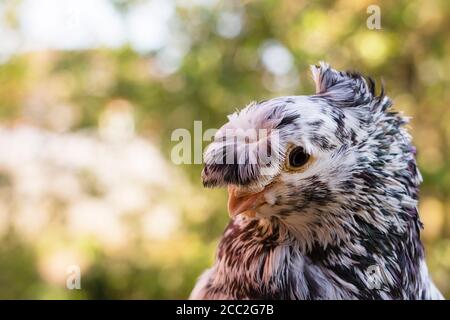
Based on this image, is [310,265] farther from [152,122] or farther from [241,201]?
[152,122]

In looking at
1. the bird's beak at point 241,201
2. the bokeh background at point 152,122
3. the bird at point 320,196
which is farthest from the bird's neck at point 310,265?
the bokeh background at point 152,122

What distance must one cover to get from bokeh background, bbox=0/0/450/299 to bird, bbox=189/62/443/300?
159 centimetres

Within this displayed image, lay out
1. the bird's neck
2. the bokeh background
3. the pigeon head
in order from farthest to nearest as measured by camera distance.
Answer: the bokeh background
the bird's neck
the pigeon head

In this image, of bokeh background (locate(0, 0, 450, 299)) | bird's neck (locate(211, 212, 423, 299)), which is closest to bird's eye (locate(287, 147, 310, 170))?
bird's neck (locate(211, 212, 423, 299))

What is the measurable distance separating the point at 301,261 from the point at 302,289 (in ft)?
0.14

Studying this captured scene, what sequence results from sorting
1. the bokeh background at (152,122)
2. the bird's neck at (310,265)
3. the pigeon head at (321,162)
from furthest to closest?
the bokeh background at (152,122)
the bird's neck at (310,265)
the pigeon head at (321,162)

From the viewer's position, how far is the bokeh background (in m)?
2.69

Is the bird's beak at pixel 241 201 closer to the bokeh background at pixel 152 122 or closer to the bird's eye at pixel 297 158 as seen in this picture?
the bird's eye at pixel 297 158

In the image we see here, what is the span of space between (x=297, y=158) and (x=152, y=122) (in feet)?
6.77

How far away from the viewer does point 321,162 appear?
880 millimetres

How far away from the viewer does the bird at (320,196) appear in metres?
0.84

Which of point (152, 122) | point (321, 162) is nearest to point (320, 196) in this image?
point (321, 162)

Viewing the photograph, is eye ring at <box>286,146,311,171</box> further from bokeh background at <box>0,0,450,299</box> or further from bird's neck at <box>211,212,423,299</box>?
bokeh background at <box>0,0,450,299</box>

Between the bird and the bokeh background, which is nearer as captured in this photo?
the bird
